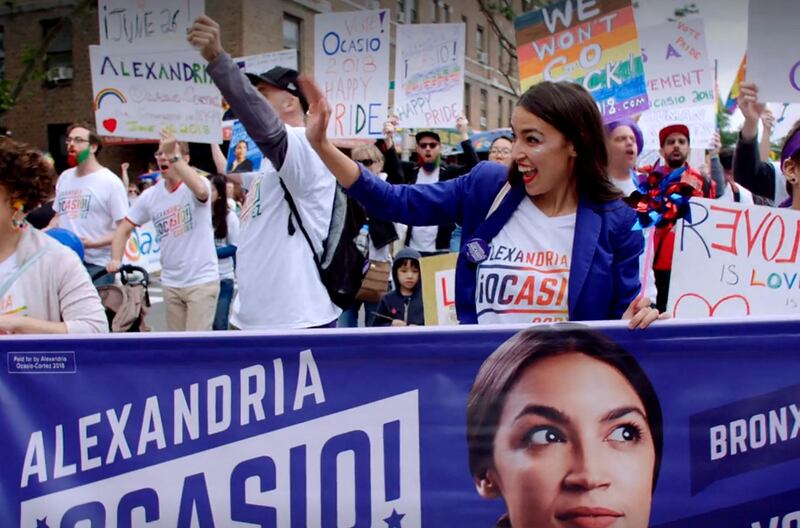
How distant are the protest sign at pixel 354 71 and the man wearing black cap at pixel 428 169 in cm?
22

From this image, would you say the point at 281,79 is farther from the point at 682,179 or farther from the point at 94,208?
Answer: the point at 94,208

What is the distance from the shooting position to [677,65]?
29.1ft

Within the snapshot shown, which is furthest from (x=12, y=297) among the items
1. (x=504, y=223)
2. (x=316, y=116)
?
(x=504, y=223)

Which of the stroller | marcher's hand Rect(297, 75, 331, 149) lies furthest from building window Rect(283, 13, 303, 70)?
marcher's hand Rect(297, 75, 331, 149)

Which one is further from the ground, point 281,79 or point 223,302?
point 281,79

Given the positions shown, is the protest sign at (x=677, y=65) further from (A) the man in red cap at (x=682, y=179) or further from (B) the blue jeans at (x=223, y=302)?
(B) the blue jeans at (x=223, y=302)

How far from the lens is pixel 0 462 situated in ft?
8.95

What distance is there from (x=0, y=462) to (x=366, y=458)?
1177 mm

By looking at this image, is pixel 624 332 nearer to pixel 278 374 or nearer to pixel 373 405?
pixel 373 405

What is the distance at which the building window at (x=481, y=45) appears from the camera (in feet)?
128

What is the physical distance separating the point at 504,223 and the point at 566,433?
0.70 metres

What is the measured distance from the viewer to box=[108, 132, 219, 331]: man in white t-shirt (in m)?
6.32

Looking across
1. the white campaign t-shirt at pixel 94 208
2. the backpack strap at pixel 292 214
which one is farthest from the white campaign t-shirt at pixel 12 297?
the white campaign t-shirt at pixel 94 208

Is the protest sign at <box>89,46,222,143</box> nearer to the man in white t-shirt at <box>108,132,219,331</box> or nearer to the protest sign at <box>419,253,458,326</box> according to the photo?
the man in white t-shirt at <box>108,132,219,331</box>
